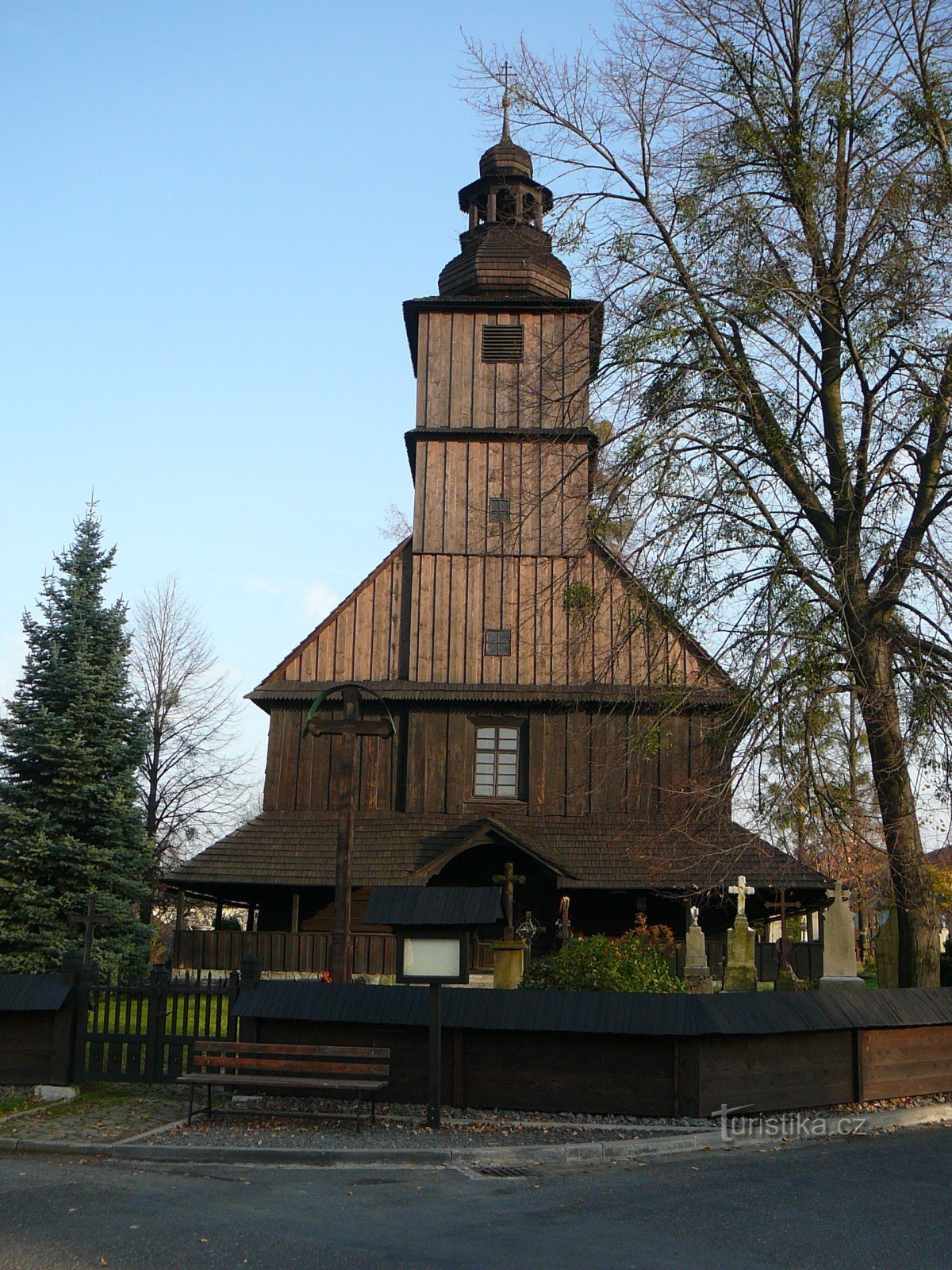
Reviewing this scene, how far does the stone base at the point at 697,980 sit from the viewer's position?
17.2m

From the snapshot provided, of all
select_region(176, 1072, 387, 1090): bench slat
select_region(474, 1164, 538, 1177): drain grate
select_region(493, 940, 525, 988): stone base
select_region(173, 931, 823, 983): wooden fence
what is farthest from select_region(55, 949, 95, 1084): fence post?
select_region(173, 931, 823, 983): wooden fence

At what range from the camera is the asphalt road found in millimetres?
6762

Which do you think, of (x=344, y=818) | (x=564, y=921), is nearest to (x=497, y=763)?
(x=564, y=921)

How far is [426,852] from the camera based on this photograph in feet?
76.9

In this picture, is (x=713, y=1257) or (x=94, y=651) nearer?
(x=713, y=1257)

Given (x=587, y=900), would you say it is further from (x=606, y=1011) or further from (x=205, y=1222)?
(x=205, y=1222)

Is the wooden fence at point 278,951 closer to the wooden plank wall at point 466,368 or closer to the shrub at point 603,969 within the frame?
the shrub at point 603,969

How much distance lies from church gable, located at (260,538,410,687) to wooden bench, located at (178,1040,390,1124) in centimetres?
1423

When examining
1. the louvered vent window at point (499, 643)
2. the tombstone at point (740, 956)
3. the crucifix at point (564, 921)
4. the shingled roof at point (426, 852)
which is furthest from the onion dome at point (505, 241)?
the tombstone at point (740, 956)

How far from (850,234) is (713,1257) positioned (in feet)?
38.3

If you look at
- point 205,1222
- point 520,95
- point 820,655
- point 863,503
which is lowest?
point 205,1222

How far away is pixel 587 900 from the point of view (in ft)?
79.3

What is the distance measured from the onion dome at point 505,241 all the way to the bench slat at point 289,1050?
20.0 meters

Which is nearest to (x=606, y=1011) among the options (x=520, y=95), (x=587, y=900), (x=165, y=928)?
(x=520, y=95)
